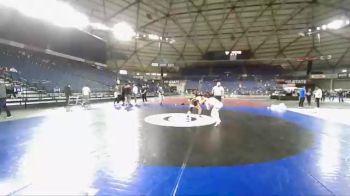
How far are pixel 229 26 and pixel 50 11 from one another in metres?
25.5

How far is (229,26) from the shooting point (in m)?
36.1

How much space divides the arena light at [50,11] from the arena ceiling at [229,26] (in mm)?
4295

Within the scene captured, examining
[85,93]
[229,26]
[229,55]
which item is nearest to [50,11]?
[85,93]

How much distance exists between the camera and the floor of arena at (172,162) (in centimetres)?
361

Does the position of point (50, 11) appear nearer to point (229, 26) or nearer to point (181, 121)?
point (181, 121)

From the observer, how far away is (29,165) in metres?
4.52

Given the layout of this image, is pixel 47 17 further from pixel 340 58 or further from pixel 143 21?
pixel 340 58

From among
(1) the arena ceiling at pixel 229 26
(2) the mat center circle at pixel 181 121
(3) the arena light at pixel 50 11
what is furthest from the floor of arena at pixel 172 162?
(1) the arena ceiling at pixel 229 26

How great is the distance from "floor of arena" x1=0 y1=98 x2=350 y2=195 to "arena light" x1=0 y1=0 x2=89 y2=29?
1441cm

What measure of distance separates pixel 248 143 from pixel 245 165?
6.54 ft

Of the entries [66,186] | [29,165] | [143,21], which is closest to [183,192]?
[66,186]

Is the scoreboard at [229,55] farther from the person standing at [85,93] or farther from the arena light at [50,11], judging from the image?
the person standing at [85,93]

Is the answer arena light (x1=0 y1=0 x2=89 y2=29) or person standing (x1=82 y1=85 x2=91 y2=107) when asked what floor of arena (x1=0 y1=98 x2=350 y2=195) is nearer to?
person standing (x1=82 y1=85 x2=91 y2=107)

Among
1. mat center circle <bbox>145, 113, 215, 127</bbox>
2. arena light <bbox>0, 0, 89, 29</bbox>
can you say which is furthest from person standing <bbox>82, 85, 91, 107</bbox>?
arena light <bbox>0, 0, 89, 29</bbox>
